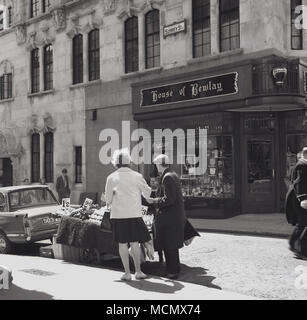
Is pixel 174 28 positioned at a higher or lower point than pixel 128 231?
higher

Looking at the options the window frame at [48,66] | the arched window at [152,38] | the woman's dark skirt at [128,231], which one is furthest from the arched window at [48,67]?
the woman's dark skirt at [128,231]

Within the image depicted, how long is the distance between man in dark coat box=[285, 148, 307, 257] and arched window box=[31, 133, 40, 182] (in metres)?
16.7

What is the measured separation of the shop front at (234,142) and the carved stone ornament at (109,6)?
195 inches

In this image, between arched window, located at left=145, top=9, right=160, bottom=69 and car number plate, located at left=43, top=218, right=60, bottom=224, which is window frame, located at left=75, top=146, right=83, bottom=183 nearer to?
arched window, located at left=145, top=9, right=160, bottom=69

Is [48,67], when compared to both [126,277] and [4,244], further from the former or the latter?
[126,277]

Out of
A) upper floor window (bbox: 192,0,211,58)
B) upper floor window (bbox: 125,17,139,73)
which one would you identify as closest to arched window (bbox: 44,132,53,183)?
upper floor window (bbox: 125,17,139,73)

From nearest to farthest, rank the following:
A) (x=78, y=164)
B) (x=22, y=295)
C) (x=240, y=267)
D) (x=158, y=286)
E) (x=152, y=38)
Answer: (x=22, y=295), (x=158, y=286), (x=240, y=267), (x=152, y=38), (x=78, y=164)

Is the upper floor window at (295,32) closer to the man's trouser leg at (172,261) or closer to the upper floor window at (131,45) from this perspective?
the upper floor window at (131,45)

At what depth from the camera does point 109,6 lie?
19.7 metres

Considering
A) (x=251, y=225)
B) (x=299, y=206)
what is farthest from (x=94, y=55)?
(x=299, y=206)

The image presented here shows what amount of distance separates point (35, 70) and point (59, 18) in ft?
10.8

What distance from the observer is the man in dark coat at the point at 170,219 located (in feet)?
24.7

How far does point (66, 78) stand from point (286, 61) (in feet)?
36.1

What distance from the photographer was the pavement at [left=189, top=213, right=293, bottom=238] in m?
12.0
